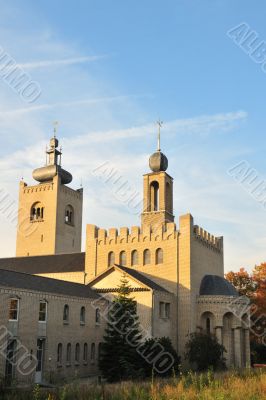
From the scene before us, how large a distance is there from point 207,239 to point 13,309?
904 inches

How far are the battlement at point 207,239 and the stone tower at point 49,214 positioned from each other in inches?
917

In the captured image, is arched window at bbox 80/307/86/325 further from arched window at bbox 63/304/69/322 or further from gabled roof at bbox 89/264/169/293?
gabled roof at bbox 89/264/169/293

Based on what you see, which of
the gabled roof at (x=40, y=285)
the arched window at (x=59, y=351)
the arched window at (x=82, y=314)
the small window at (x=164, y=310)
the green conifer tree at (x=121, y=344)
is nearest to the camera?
the gabled roof at (x=40, y=285)

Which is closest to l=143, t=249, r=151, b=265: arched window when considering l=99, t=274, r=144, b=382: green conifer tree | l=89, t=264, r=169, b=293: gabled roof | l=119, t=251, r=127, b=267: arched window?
l=119, t=251, r=127, b=267: arched window

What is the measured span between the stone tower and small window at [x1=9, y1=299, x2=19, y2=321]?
3501 centimetres

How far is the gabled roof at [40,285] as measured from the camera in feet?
105

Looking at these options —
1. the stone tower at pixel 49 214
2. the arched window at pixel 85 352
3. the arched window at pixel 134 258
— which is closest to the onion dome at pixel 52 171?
the stone tower at pixel 49 214

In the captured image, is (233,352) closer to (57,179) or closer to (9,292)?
(9,292)

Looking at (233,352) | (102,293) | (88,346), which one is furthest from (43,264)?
(233,352)

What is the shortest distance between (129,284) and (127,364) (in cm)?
824

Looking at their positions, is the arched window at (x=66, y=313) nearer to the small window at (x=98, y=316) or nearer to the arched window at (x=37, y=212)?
the small window at (x=98, y=316)

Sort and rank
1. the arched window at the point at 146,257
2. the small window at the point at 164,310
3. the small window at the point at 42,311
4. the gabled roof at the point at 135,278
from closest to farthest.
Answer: the small window at the point at 42,311 < the gabled roof at the point at 135,278 < the small window at the point at 164,310 < the arched window at the point at 146,257

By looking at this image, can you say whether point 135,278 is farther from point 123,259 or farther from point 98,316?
point 123,259

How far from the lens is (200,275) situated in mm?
46344
